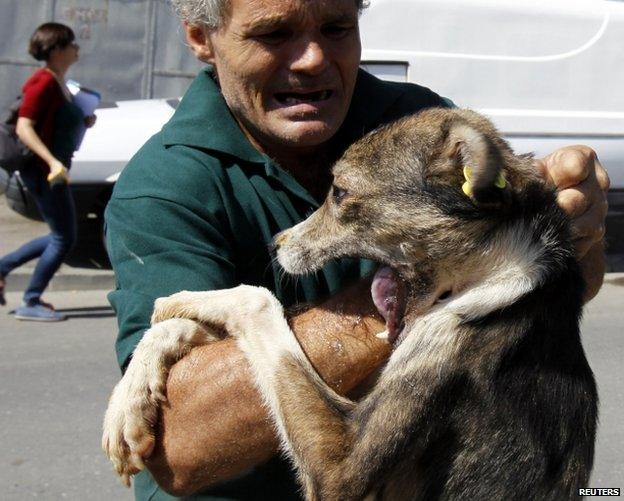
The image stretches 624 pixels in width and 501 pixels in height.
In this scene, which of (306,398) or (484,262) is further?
(484,262)

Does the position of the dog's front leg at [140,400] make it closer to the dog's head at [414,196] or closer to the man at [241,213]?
the man at [241,213]

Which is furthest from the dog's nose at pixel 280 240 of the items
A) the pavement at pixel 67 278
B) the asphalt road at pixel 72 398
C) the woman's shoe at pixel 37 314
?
the pavement at pixel 67 278

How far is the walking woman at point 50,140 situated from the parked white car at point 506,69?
1.01 meters

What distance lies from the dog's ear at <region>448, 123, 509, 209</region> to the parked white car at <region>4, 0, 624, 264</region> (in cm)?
686

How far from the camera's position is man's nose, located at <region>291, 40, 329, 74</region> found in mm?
2686

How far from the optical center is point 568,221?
9.12 ft

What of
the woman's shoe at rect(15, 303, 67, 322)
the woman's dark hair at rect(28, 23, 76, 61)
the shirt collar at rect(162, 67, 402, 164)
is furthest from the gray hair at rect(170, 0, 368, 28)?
the woman's shoe at rect(15, 303, 67, 322)

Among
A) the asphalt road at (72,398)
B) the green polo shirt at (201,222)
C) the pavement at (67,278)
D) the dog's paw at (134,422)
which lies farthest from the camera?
the pavement at (67,278)

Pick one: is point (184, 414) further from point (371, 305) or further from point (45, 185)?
point (45, 185)

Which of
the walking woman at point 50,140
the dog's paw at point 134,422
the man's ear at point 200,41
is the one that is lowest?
the walking woman at point 50,140

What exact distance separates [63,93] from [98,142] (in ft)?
3.76

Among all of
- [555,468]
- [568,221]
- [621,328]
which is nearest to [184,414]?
[555,468]

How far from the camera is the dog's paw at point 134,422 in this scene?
8.00ft

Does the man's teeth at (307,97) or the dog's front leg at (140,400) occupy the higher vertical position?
the man's teeth at (307,97)
